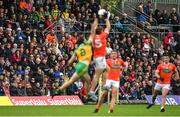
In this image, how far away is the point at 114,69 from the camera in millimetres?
35500

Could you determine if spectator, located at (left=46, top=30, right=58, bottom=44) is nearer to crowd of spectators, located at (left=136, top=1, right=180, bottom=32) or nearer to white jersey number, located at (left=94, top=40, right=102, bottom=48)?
crowd of spectators, located at (left=136, top=1, right=180, bottom=32)

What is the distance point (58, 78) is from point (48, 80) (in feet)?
1.96

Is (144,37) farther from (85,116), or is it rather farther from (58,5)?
(85,116)

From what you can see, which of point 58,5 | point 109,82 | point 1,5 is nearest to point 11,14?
point 1,5

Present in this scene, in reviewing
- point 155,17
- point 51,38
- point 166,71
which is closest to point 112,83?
point 166,71

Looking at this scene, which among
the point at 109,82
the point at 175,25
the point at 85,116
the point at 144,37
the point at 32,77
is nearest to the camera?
the point at 85,116

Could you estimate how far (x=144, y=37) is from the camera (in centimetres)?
4959

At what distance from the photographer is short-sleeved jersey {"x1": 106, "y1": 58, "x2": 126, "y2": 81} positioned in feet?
115

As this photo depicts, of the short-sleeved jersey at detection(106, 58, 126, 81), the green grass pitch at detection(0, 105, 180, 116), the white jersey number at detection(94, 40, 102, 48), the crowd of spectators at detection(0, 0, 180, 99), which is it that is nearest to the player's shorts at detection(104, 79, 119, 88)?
the short-sleeved jersey at detection(106, 58, 126, 81)

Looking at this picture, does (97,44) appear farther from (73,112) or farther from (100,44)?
(73,112)

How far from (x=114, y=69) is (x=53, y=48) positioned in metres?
9.41

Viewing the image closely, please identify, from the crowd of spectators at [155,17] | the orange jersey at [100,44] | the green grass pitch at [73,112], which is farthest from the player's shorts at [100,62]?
the crowd of spectators at [155,17]

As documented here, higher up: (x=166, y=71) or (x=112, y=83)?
(x=166, y=71)

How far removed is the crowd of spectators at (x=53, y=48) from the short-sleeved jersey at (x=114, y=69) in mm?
7135
